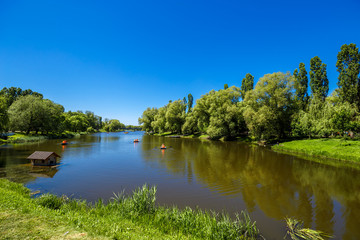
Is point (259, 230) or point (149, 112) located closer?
point (259, 230)

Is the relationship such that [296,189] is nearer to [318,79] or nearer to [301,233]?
[301,233]

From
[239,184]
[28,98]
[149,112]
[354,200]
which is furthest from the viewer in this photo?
[149,112]

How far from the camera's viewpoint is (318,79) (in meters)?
44.4

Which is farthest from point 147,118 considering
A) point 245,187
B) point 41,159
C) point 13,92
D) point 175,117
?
point 245,187

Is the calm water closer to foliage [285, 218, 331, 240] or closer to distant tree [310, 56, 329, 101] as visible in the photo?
foliage [285, 218, 331, 240]

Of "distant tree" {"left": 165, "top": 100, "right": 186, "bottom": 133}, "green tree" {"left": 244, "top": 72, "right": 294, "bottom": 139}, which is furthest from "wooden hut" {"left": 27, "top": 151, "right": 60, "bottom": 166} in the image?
"distant tree" {"left": 165, "top": 100, "right": 186, "bottom": 133}

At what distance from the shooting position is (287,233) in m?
7.96

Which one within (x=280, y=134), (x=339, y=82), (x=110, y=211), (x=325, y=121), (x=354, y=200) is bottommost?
(x=354, y=200)

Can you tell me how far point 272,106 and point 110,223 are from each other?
45.2 metres

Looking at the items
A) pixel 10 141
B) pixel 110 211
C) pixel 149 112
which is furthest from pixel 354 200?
pixel 149 112

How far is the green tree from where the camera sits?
134ft

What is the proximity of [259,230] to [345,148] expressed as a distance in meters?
27.6

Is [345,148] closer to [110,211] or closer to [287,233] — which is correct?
[287,233]

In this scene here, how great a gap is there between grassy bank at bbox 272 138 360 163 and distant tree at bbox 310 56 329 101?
19915 mm
